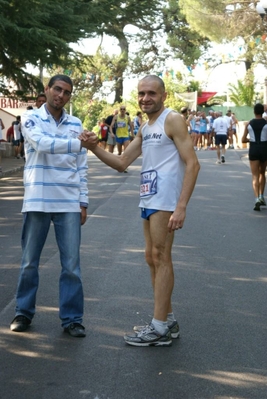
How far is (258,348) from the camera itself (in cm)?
625

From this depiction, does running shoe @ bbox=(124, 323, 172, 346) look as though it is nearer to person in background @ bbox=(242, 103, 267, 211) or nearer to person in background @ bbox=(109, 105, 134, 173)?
person in background @ bbox=(242, 103, 267, 211)

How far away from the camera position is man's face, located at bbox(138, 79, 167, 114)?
6.20 metres

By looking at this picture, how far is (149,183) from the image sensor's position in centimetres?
628

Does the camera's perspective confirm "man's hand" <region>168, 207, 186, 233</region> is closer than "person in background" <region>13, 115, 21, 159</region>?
Yes

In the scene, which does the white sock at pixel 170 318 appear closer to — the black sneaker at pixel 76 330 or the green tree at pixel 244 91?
the black sneaker at pixel 76 330

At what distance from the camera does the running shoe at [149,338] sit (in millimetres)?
6262

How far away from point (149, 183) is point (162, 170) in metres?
0.14

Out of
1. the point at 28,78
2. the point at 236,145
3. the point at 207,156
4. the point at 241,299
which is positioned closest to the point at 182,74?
the point at 236,145

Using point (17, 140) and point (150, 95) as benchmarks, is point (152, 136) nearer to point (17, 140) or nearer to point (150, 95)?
point (150, 95)

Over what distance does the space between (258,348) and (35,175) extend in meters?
2.11

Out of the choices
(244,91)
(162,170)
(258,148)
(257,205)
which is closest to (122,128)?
(258,148)

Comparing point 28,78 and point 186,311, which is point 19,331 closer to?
point 186,311

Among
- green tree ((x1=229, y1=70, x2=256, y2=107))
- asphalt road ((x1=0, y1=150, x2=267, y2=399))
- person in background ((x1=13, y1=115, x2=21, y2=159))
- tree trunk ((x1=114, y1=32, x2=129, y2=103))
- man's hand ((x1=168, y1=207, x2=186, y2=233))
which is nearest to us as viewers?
asphalt road ((x1=0, y1=150, x2=267, y2=399))

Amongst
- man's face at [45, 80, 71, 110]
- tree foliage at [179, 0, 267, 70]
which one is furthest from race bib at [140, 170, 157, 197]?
tree foliage at [179, 0, 267, 70]
